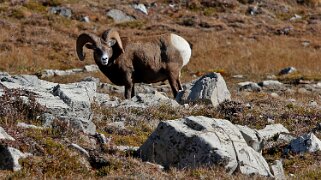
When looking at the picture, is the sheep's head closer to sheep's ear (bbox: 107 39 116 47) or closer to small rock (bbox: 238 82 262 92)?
sheep's ear (bbox: 107 39 116 47)

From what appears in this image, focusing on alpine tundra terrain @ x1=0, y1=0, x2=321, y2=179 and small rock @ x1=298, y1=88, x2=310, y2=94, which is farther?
small rock @ x1=298, y1=88, x2=310, y2=94

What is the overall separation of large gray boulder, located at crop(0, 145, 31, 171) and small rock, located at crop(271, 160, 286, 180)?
3543 millimetres

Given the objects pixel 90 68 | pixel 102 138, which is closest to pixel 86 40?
pixel 102 138

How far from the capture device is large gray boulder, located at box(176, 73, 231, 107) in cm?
1520

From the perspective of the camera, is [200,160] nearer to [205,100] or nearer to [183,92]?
[205,100]

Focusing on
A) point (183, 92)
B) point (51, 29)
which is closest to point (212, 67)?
point (51, 29)

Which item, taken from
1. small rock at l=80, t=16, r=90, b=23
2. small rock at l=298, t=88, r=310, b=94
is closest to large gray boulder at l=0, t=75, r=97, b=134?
small rock at l=298, t=88, r=310, b=94

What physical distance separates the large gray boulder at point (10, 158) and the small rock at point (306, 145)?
4.58 meters

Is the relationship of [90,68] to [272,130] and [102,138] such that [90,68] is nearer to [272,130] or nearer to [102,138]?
[272,130]

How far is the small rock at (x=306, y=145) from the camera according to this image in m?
10.7

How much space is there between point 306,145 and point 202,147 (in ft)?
8.36

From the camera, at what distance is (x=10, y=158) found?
8.84m

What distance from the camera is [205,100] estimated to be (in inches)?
596

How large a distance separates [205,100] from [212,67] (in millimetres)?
17743
